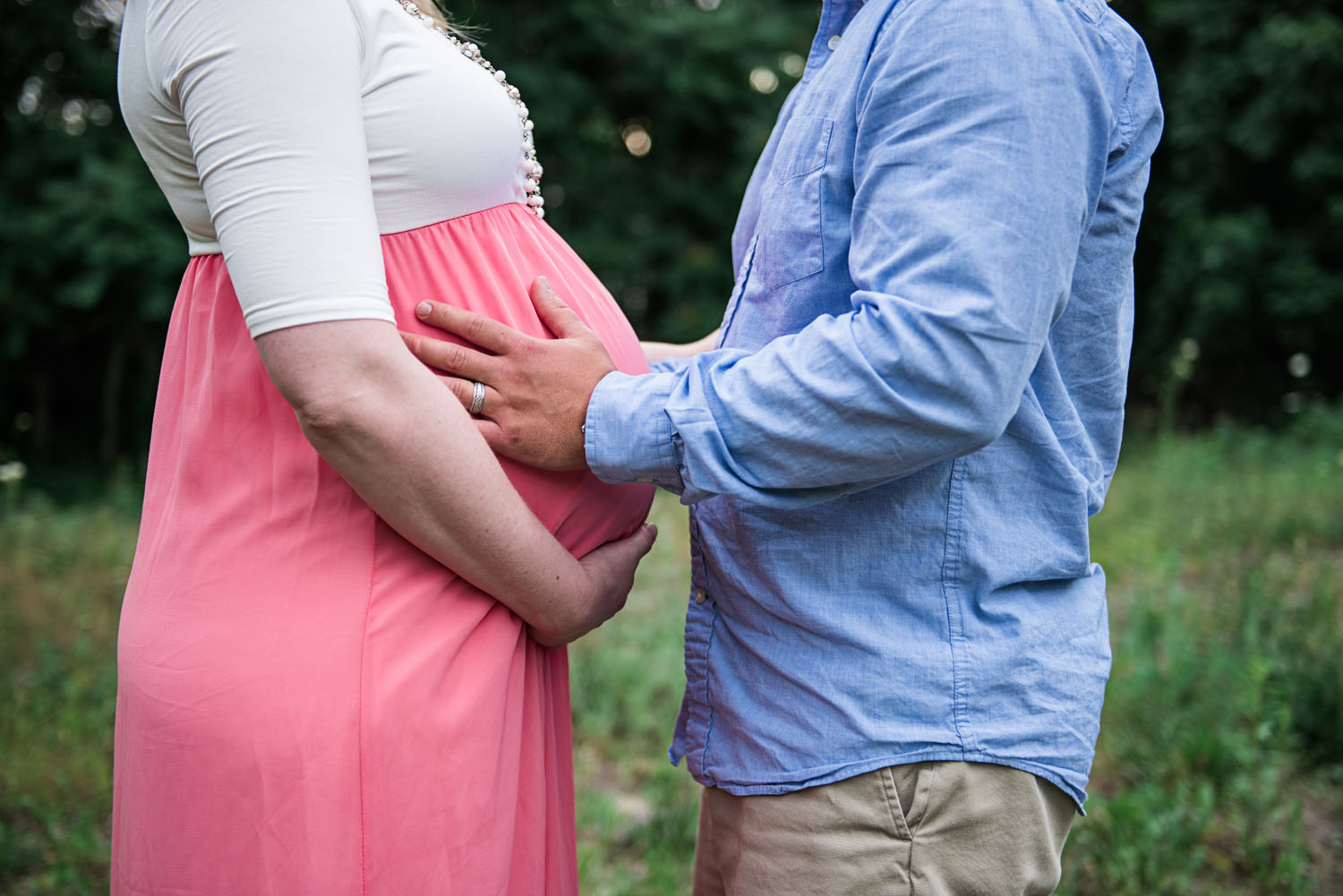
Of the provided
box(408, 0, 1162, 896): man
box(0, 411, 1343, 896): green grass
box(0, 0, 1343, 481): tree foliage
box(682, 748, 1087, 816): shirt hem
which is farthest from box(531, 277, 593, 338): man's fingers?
box(0, 0, 1343, 481): tree foliage

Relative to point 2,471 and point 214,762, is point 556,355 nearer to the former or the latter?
point 214,762

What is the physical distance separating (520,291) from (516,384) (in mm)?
160

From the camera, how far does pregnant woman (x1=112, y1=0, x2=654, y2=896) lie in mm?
1048

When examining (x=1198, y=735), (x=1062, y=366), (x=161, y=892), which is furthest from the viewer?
(x=1198, y=735)

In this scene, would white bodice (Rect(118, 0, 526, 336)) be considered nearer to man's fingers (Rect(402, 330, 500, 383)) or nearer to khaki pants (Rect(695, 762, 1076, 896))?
man's fingers (Rect(402, 330, 500, 383))

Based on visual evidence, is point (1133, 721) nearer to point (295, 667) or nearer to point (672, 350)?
point (672, 350)

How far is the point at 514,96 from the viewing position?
4.55 feet

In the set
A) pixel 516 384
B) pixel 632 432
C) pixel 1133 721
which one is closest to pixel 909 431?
pixel 632 432

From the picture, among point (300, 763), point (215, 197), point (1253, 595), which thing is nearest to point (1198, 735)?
point (1253, 595)

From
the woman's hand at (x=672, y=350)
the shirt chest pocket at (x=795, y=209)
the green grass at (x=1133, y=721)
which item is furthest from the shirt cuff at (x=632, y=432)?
the green grass at (x=1133, y=721)

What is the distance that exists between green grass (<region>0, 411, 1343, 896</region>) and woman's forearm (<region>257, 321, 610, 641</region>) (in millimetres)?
1943

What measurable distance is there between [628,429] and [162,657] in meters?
0.60

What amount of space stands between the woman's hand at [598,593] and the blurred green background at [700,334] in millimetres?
1014

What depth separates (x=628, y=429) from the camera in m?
1.21
